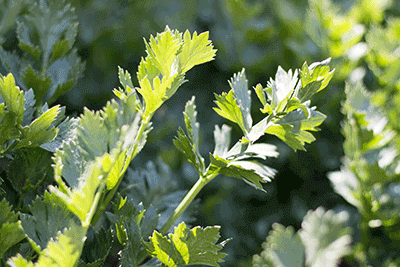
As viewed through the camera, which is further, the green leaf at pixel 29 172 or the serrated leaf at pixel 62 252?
the green leaf at pixel 29 172

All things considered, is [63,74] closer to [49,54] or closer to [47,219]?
[49,54]

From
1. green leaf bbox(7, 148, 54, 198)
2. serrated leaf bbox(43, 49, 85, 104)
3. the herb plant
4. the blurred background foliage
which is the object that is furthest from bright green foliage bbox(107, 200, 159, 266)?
the blurred background foliage

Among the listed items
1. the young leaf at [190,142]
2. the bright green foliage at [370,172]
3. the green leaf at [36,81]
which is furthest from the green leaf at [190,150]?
the bright green foliage at [370,172]

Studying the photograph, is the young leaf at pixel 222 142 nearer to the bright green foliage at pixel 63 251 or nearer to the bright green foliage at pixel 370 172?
the bright green foliage at pixel 63 251

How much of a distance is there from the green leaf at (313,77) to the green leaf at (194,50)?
101 mm

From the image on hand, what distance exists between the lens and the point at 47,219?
0.39 metres

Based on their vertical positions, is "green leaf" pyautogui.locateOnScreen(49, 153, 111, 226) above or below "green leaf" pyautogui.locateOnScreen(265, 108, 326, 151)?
above

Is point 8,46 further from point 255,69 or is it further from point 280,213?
point 280,213

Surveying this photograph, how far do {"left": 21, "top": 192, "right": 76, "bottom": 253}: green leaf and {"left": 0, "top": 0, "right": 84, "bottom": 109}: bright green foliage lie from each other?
21 centimetres

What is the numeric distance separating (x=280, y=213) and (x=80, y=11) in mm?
830

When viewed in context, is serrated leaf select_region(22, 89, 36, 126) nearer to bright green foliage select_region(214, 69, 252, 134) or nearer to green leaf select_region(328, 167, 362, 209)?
bright green foliage select_region(214, 69, 252, 134)

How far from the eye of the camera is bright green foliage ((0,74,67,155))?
41 centimetres

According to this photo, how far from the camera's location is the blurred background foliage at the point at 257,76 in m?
0.97

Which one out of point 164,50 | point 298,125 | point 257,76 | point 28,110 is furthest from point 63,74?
point 257,76
